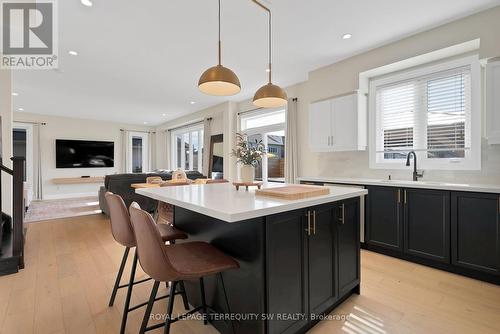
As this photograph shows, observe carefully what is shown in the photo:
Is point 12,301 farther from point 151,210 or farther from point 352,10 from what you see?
point 352,10

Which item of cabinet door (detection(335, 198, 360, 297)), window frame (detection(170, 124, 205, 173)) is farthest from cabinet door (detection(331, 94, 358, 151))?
window frame (detection(170, 124, 205, 173))

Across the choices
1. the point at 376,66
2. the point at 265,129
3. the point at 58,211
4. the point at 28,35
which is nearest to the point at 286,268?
the point at 376,66

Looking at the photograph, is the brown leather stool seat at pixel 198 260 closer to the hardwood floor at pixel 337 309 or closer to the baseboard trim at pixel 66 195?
the hardwood floor at pixel 337 309

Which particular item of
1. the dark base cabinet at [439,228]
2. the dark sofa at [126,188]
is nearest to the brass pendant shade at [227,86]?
the dark base cabinet at [439,228]

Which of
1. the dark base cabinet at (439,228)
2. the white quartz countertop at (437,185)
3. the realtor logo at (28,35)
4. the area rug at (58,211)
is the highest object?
the realtor logo at (28,35)

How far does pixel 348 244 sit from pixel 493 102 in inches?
82.3

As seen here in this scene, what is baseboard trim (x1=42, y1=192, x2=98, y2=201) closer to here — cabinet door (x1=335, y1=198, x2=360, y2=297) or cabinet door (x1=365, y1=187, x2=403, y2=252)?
cabinet door (x1=365, y1=187, x2=403, y2=252)

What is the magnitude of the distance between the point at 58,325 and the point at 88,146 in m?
8.38

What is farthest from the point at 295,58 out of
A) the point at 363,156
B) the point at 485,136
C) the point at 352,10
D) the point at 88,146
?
the point at 88,146

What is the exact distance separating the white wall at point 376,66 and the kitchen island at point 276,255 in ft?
6.41

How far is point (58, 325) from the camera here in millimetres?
1743

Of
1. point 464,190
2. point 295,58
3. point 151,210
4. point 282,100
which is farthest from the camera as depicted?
point 151,210

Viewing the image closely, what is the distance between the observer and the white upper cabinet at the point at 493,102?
237 cm

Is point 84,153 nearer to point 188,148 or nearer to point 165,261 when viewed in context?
point 188,148
